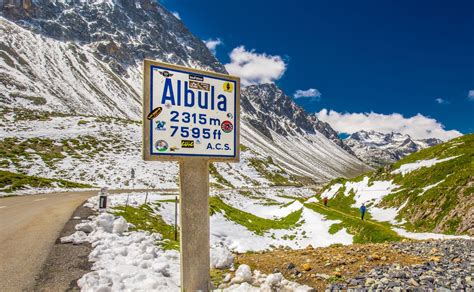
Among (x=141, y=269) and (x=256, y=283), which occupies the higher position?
(x=141, y=269)

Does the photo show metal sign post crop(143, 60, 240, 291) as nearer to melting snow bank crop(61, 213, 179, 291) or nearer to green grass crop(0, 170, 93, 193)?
melting snow bank crop(61, 213, 179, 291)

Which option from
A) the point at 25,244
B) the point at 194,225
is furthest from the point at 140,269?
the point at 25,244

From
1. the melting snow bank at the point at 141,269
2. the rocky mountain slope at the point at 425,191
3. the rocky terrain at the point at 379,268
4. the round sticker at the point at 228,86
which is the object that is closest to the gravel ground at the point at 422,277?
the rocky terrain at the point at 379,268

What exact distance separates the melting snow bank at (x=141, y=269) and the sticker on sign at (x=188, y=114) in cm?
323

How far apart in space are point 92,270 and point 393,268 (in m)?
8.22

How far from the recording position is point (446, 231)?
2448 cm

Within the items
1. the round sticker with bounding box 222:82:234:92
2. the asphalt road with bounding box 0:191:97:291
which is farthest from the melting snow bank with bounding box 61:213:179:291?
the round sticker with bounding box 222:82:234:92

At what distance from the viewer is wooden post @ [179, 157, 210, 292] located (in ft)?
24.0

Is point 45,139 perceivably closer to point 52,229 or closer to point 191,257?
point 52,229

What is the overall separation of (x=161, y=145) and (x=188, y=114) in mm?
978

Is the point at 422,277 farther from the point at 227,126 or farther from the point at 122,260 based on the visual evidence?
the point at 122,260

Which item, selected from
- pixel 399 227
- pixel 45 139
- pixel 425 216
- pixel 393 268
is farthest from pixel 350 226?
pixel 45 139

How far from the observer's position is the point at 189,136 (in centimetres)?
742

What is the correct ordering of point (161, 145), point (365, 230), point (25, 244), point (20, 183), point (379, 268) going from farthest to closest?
1. point (20, 183)
2. point (365, 230)
3. point (25, 244)
4. point (379, 268)
5. point (161, 145)
